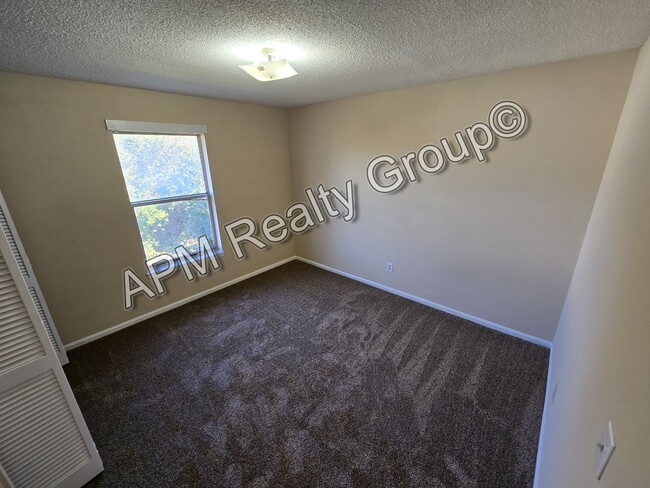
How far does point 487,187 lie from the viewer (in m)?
2.39

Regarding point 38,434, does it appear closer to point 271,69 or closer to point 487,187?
point 271,69

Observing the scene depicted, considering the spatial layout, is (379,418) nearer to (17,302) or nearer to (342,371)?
(342,371)

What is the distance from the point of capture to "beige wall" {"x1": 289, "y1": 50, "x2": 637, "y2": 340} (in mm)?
1912

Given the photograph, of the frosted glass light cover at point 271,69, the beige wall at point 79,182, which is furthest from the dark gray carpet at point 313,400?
the frosted glass light cover at point 271,69

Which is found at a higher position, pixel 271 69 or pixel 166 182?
pixel 271 69

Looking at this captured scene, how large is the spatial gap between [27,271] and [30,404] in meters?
1.35

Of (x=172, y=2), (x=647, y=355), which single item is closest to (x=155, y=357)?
(x=172, y=2)

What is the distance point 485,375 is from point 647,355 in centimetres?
175

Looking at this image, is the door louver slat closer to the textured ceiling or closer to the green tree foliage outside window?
the textured ceiling

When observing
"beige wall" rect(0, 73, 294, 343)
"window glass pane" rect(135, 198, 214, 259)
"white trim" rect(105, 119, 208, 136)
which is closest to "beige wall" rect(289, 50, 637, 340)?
"white trim" rect(105, 119, 208, 136)

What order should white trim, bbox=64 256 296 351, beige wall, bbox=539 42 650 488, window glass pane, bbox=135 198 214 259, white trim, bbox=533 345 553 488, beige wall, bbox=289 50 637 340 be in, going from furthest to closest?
window glass pane, bbox=135 198 214 259, white trim, bbox=64 256 296 351, beige wall, bbox=289 50 637 340, white trim, bbox=533 345 553 488, beige wall, bbox=539 42 650 488

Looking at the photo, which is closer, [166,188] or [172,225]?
[166,188]

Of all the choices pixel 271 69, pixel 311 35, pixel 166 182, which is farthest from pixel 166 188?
pixel 311 35

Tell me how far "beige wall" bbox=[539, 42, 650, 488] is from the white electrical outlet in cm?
2
